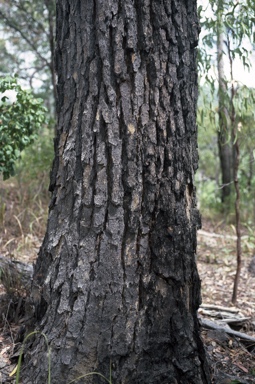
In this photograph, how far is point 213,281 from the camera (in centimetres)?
549

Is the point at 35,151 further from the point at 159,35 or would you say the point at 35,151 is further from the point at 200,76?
the point at 159,35

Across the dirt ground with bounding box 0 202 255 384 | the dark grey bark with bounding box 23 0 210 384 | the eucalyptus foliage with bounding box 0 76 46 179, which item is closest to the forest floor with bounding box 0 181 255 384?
the dirt ground with bounding box 0 202 255 384

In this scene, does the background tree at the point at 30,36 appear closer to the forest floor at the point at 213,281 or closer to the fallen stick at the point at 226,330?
the forest floor at the point at 213,281

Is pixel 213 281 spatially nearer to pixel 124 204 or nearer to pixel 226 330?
pixel 226 330

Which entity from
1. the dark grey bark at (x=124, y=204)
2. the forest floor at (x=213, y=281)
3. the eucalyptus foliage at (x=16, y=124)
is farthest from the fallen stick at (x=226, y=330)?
the eucalyptus foliage at (x=16, y=124)

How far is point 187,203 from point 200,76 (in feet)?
6.83

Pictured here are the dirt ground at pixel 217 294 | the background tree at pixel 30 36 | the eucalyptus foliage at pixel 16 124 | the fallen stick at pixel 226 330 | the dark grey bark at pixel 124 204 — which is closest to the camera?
the dark grey bark at pixel 124 204

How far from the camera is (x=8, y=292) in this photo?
314 cm

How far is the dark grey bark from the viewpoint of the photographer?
7.17 feet

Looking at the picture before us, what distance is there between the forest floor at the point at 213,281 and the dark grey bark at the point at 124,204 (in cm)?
52

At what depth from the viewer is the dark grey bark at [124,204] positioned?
86.0 inches

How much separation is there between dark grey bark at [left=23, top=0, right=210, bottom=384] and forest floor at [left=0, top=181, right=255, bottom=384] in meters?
0.52

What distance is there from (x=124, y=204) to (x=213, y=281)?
3.59 metres

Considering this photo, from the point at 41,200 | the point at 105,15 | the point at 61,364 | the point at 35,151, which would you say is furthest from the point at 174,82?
the point at 35,151
